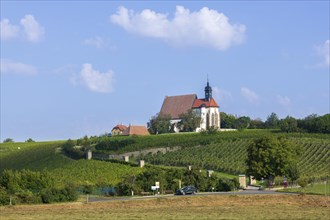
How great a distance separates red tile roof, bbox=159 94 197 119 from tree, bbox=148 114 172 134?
34.1 feet

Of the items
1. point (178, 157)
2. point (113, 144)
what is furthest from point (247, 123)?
point (178, 157)

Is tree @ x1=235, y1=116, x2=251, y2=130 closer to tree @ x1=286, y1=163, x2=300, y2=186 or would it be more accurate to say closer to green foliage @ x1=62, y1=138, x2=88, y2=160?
green foliage @ x1=62, y1=138, x2=88, y2=160

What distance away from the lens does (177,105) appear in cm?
18300

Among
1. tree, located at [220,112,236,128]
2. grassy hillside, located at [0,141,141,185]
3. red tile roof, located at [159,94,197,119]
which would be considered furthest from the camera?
tree, located at [220,112,236,128]

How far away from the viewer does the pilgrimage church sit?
575 feet

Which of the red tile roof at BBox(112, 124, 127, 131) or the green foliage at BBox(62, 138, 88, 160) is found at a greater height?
the red tile roof at BBox(112, 124, 127, 131)

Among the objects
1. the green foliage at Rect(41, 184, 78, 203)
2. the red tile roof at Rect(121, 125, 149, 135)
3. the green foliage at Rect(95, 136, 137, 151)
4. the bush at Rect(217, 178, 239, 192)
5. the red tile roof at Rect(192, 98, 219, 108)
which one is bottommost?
the green foliage at Rect(41, 184, 78, 203)

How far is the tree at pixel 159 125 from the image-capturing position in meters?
164

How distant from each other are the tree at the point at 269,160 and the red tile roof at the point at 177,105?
10425 cm

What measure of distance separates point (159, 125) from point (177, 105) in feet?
66.7

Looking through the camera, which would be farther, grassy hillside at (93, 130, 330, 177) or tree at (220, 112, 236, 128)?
tree at (220, 112, 236, 128)

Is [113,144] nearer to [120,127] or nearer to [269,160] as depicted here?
[120,127]

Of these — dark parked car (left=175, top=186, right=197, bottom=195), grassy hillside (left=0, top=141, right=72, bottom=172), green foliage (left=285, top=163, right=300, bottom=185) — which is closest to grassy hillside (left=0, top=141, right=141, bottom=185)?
grassy hillside (left=0, top=141, right=72, bottom=172)

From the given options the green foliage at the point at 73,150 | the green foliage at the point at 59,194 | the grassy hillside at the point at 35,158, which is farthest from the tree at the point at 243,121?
the green foliage at the point at 59,194
